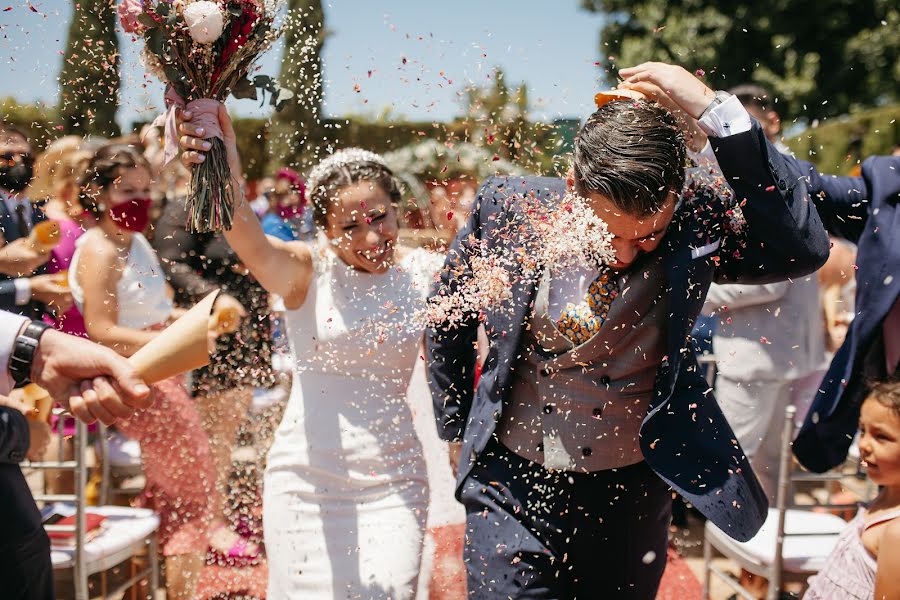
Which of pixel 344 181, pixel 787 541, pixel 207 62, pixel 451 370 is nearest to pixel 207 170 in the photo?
pixel 207 62

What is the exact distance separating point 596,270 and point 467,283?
0.42m

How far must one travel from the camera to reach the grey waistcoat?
207cm

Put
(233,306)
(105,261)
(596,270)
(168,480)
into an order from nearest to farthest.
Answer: (596,270), (233,306), (105,261), (168,480)

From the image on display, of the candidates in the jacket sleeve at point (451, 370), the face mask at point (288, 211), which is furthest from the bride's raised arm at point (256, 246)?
the face mask at point (288, 211)

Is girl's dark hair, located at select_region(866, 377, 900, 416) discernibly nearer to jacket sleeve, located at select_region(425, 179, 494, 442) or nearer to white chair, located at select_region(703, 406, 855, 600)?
white chair, located at select_region(703, 406, 855, 600)

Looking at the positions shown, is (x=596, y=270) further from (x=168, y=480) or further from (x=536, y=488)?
(x=168, y=480)

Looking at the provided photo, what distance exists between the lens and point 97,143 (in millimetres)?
4039

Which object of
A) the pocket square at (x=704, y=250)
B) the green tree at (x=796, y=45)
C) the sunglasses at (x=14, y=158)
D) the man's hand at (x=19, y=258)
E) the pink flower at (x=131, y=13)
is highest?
the green tree at (x=796, y=45)

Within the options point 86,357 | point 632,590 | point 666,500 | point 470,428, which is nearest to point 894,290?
point 666,500

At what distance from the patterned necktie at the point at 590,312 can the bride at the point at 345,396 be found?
0.83 metres

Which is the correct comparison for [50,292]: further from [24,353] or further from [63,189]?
[24,353]

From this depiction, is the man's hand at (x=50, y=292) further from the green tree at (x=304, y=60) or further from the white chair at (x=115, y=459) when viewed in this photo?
the green tree at (x=304, y=60)

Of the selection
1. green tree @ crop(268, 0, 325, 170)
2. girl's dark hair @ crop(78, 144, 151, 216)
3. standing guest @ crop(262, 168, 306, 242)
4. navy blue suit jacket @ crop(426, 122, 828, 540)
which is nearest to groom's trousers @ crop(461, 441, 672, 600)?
navy blue suit jacket @ crop(426, 122, 828, 540)

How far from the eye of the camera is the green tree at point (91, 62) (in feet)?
7.78
